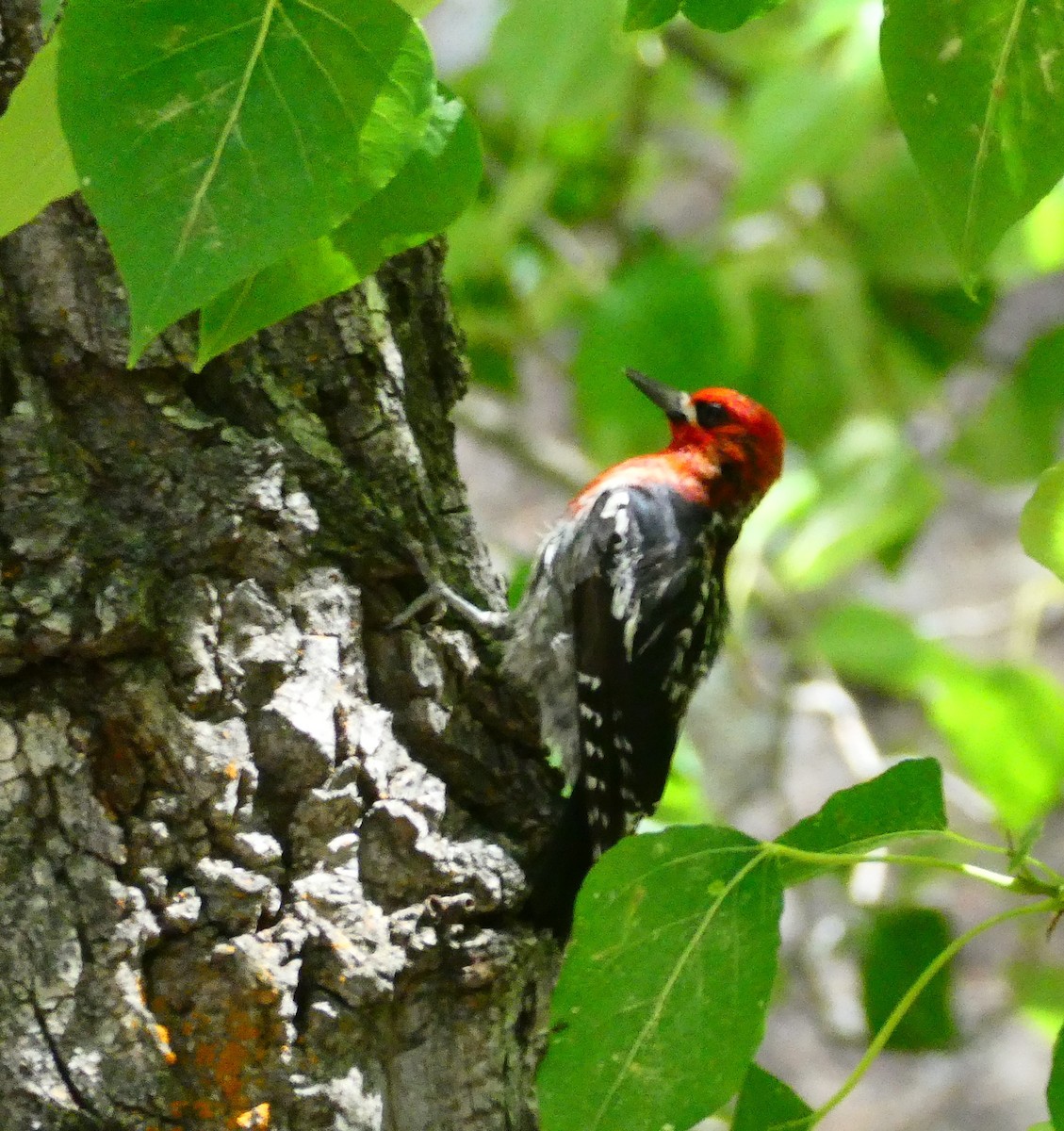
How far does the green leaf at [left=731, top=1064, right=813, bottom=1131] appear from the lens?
104 cm

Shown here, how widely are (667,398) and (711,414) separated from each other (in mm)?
92

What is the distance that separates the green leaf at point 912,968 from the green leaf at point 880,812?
51.4 inches

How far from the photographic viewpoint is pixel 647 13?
866 millimetres

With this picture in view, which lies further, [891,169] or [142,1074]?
[891,169]

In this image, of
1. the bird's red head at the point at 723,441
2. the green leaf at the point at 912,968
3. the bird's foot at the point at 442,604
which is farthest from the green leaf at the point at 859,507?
the bird's foot at the point at 442,604

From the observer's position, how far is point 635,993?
0.94 meters

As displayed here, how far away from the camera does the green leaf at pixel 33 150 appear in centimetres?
83

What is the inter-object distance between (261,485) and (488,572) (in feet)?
1.36

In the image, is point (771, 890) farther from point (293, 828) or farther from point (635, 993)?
point (293, 828)

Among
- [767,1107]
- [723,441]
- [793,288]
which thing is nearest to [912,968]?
[723,441]

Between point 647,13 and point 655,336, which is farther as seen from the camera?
point 655,336

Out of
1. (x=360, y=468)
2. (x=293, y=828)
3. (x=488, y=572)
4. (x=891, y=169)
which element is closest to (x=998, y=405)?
(x=891, y=169)

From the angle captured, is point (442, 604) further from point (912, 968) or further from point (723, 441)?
point (723, 441)

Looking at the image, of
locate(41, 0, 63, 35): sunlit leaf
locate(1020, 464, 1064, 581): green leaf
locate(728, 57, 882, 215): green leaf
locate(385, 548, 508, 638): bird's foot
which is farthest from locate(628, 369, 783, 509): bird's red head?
locate(41, 0, 63, 35): sunlit leaf
